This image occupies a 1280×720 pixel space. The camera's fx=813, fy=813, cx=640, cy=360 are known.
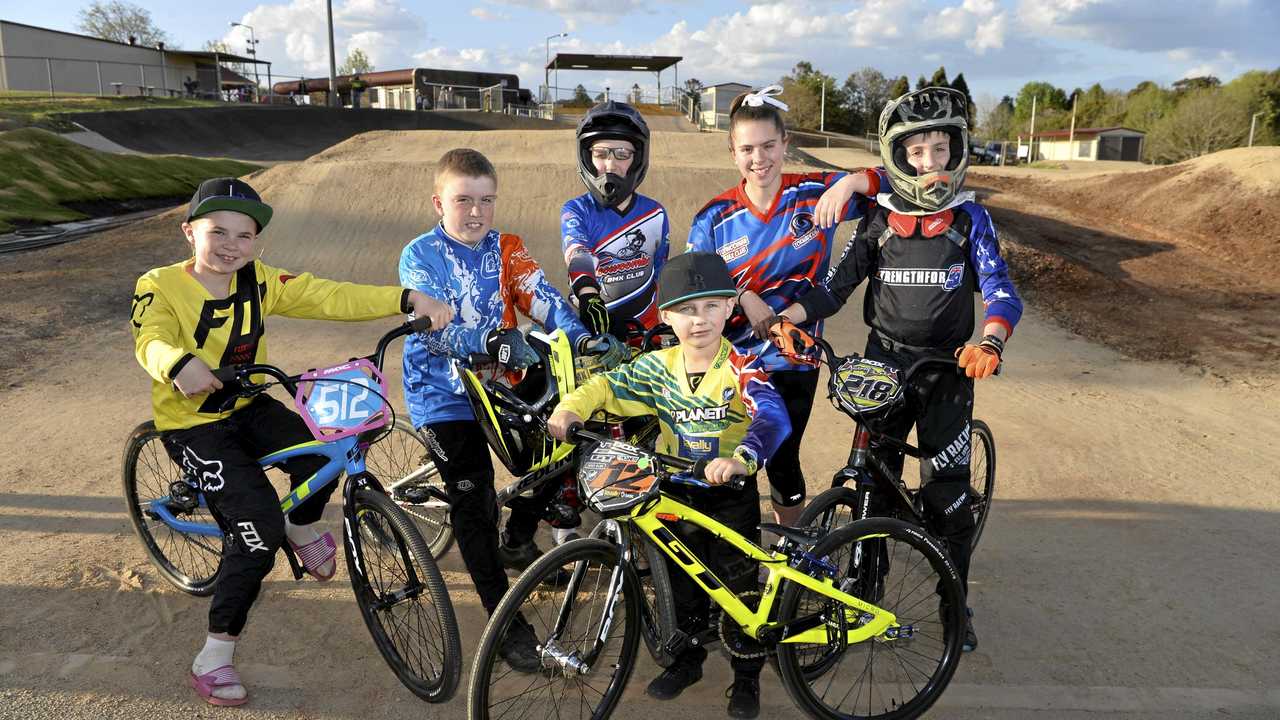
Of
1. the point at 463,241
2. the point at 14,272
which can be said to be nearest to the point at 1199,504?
the point at 463,241

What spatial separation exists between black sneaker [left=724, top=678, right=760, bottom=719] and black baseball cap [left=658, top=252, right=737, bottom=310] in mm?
1524

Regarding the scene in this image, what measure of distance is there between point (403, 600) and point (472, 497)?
1.69 ft

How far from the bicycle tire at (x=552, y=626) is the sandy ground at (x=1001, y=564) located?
32 cm

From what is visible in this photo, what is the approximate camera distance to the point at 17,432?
20.7 ft

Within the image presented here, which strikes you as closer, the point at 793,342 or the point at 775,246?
the point at 793,342

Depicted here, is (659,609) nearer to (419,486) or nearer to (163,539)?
(419,486)

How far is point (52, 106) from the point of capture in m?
31.8

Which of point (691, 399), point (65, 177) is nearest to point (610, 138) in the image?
point (691, 399)

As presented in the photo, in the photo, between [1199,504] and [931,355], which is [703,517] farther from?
[1199,504]

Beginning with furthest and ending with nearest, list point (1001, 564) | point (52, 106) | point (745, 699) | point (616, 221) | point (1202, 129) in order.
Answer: point (1202, 129), point (52, 106), point (1001, 564), point (616, 221), point (745, 699)

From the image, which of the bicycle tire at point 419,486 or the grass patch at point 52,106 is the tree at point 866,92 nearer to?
the grass patch at point 52,106

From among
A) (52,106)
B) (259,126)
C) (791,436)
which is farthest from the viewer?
(259,126)

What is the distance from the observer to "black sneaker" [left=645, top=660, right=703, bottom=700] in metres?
3.33

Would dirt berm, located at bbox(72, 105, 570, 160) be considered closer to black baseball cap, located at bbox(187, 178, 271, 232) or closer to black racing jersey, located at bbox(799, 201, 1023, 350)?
black baseball cap, located at bbox(187, 178, 271, 232)
